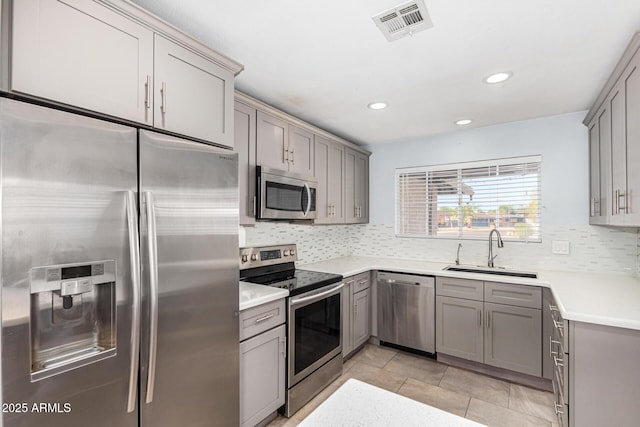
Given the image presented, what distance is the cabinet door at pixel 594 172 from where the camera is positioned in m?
2.52

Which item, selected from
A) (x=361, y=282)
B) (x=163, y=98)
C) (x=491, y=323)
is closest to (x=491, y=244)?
(x=491, y=323)

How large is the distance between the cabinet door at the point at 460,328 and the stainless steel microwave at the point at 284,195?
61.6 inches

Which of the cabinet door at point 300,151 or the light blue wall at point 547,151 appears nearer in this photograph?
the cabinet door at point 300,151

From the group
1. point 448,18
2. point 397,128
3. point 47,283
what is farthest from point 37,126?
point 397,128

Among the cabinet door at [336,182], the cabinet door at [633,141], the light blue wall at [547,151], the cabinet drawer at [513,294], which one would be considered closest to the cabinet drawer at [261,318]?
the cabinet door at [336,182]

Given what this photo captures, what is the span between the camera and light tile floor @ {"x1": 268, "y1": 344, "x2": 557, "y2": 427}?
226 centimetres

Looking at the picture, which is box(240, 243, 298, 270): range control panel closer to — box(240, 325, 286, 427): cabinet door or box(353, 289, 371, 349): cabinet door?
box(240, 325, 286, 427): cabinet door

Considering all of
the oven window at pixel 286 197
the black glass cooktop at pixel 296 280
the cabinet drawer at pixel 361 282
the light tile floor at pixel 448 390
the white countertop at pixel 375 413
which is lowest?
the light tile floor at pixel 448 390

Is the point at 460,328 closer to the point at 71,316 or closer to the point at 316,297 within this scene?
the point at 316,297

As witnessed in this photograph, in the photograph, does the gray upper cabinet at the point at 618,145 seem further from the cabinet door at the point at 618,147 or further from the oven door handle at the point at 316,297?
the oven door handle at the point at 316,297

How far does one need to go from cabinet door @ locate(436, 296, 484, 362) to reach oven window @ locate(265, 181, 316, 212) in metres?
1.62

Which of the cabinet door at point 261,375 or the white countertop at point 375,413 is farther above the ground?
the white countertop at point 375,413

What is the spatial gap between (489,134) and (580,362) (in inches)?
91.7

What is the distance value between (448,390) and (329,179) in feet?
7.11
